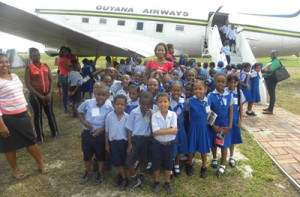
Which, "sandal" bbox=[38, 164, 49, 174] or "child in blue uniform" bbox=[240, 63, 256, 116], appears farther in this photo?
"child in blue uniform" bbox=[240, 63, 256, 116]

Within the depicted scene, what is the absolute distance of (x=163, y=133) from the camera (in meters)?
3.06

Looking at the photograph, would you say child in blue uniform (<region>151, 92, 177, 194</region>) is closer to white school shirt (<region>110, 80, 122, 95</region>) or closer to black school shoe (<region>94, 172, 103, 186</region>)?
black school shoe (<region>94, 172, 103, 186</region>)

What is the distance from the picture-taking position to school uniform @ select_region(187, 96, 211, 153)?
3521mm

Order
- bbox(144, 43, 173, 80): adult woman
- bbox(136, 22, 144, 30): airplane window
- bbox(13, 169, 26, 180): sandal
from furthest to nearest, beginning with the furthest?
bbox(136, 22, 144, 30): airplane window → bbox(144, 43, 173, 80): adult woman → bbox(13, 169, 26, 180): sandal

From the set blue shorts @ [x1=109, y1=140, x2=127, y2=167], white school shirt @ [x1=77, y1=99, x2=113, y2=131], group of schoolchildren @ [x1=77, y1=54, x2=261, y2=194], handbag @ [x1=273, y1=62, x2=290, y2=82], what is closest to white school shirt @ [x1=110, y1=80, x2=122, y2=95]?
group of schoolchildren @ [x1=77, y1=54, x2=261, y2=194]

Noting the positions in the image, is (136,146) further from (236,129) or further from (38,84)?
(38,84)

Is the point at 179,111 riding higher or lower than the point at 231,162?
higher

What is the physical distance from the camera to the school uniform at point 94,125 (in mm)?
3365

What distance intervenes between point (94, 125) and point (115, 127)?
0.32 metres

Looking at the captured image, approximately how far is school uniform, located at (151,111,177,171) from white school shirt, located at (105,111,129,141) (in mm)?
412

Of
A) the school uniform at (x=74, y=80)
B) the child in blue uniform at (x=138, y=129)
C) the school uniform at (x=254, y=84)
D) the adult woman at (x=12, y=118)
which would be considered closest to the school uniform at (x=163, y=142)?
the child in blue uniform at (x=138, y=129)

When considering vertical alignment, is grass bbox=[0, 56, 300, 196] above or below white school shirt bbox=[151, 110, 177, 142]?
below

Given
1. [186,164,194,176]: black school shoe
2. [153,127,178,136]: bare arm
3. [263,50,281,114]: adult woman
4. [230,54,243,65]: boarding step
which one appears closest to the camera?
[153,127,178,136]: bare arm

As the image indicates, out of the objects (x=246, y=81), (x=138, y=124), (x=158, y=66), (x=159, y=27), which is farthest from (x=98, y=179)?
(x=159, y=27)
